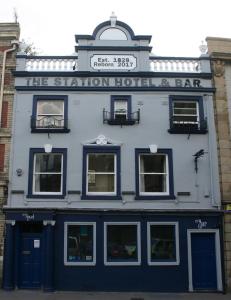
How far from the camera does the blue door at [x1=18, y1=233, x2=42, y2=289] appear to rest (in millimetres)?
14812

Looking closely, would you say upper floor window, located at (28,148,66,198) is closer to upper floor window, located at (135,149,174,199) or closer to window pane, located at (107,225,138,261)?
window pane, located at (107,225,138,261)

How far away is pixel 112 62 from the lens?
16953 millimetres

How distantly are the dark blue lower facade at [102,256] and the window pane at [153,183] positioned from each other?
1.04 meters

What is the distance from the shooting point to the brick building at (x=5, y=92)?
15617 millimetres

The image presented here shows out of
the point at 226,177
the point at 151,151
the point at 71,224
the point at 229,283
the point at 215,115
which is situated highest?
the point at 215,115

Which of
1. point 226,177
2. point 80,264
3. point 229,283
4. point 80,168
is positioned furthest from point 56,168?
point 229,283

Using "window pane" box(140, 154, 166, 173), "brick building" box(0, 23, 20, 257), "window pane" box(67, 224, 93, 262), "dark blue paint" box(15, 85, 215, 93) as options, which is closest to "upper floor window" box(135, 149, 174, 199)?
"window pane" box(140, 154, 166, 173)

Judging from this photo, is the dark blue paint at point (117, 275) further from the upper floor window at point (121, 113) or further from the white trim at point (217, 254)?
the upper floor window at point (121, 113)

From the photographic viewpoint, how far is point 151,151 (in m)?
15.9

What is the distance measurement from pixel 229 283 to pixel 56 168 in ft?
27.3

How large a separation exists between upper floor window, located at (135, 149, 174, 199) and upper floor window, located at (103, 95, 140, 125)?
4.50 feet

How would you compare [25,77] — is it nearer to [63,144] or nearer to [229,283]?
[63,144]

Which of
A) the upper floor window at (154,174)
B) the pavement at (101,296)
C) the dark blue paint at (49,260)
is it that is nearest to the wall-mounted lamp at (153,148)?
the upper floor window at (154,174)

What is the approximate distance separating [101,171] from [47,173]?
2.25 meters
